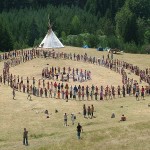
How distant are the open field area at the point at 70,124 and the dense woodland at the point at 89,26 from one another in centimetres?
4007

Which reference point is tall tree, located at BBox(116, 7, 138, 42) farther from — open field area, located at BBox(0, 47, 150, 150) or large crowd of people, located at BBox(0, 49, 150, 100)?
open field area, located at BBox(0, 47, 150, 150)

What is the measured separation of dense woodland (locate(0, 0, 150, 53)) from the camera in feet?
340

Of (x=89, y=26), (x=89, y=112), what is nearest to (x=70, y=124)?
(x=89, y=112)

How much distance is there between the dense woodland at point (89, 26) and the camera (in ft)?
340

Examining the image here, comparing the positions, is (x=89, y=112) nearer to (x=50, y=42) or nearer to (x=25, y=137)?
(x=25, y=137)

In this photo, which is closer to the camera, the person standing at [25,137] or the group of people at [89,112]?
the person standing at [25,137]

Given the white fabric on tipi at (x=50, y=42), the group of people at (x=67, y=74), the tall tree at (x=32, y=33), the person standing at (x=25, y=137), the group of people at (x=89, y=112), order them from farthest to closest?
the tall tree at (x=32, y=33)
the white fabric on tipi at (x=50, y=42)
the group of people at (x=67, y=74)
the group of people at (x=89, y=112)
the person standing at (x=25, y=137)

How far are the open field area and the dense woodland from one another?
40067mm

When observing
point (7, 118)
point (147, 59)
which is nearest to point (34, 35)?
point (147, 59)

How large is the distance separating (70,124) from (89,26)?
8477cm

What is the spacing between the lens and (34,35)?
121 metres

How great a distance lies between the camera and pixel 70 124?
45.7 meters

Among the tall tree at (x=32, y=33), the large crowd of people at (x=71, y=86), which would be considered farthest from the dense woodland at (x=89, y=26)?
the large crowd of people at (x=71, y=86)

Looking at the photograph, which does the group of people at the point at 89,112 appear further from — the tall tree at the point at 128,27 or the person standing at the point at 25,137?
the tall tree at the point at 128,27
